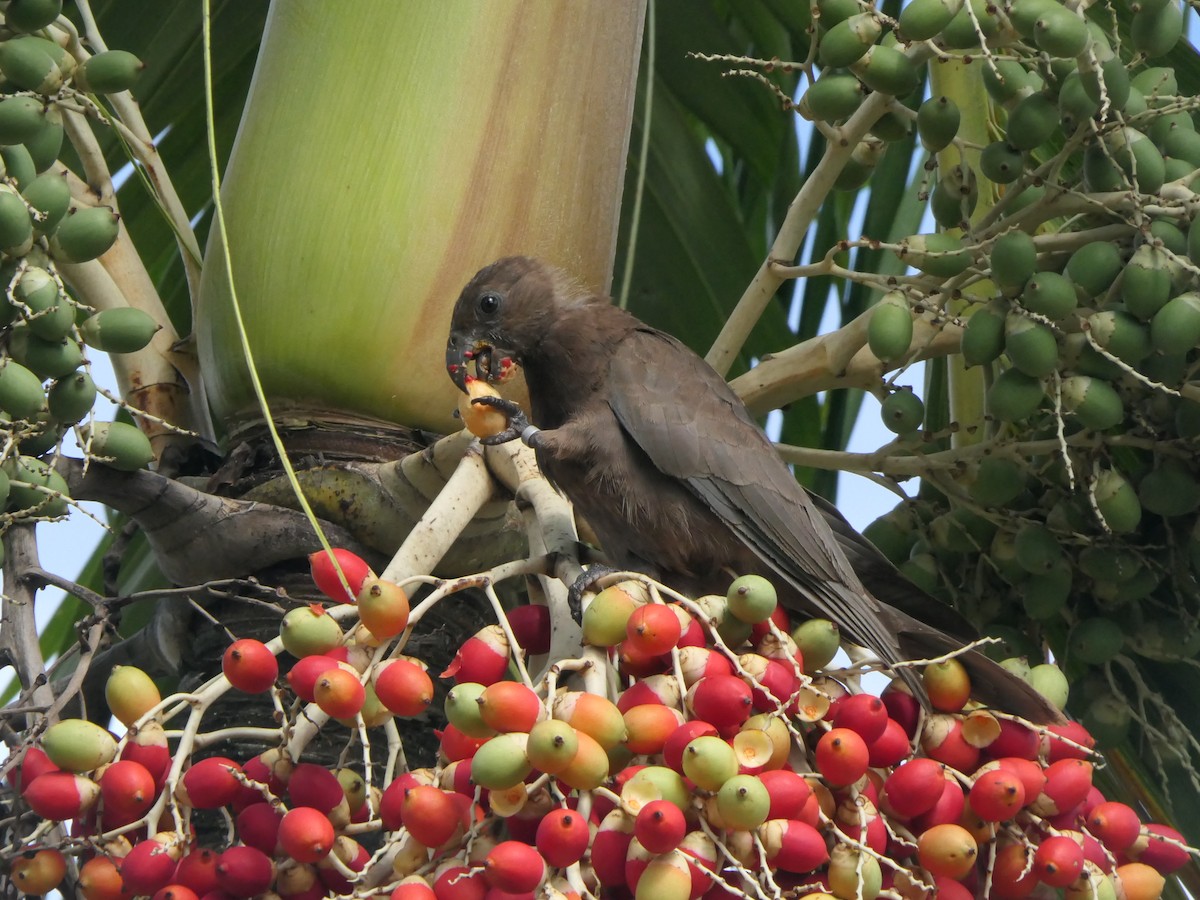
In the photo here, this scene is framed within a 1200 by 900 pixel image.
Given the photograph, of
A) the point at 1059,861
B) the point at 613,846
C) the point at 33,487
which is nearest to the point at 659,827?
the point at 613,846

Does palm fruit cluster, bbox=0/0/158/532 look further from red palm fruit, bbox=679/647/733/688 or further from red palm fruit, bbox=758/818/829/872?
red palm fruit, bbox=758/818/829/872

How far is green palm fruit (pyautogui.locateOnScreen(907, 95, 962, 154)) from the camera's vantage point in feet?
6.63

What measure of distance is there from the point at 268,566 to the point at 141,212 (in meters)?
1.37

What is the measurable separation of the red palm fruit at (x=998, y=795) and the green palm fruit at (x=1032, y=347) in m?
0.57

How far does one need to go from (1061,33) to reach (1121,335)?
36 centimetres

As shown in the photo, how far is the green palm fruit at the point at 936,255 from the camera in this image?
6.41 feet

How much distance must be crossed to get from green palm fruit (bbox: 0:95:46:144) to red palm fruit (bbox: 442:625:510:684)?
79cm

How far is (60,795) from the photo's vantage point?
4.58ft

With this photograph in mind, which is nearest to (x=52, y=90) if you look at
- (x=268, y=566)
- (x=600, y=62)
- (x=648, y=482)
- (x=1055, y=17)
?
(x=268, y=566)

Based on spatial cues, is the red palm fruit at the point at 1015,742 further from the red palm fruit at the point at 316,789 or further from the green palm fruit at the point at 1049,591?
the red palm fruit at the point at 316,789

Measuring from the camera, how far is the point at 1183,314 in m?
1.78

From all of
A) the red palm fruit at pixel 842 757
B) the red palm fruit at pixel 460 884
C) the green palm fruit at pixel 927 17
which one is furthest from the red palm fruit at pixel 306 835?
the green palm fruit at pixel 927 17

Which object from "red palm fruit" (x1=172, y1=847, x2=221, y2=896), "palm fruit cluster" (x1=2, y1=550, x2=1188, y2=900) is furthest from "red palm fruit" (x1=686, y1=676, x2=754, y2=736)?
"red palm fruit" (x1=172, y1=847, x2=221, y2=896)

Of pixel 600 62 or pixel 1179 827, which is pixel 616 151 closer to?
pixel 600 62
